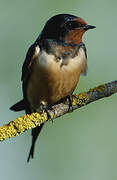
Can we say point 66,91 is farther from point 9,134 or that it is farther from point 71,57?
point 9,134

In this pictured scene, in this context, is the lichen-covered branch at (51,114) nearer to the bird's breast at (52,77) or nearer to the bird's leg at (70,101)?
the bird's leg at (70,101)

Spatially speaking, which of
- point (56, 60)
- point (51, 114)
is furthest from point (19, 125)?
point (56, 60)

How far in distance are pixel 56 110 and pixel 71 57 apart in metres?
0.58

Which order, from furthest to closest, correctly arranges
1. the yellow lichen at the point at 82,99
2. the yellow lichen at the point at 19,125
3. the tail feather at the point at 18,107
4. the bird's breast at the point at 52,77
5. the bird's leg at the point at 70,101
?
the tail feather at the point at 18,107 < the bird's breast at the point at 52,77 < the bird's leg at the point at 70,101 < the yellow lichen at the point at 82,99 < the yellow lichen at the point at 19,125

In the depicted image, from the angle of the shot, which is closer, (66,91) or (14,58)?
(66,91)

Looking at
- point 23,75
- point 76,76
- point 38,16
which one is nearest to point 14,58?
point 38,16

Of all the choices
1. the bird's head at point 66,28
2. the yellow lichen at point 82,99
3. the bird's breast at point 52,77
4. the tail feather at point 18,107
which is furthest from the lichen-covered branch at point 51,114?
the bird's head at point 66,28

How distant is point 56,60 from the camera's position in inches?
164

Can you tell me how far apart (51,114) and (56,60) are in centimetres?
61

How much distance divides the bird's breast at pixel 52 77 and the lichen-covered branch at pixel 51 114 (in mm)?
381

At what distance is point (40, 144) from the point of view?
5.61 meters

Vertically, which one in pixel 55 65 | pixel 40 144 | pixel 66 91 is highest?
pixel 55 65

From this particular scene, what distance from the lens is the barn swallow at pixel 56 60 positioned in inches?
164

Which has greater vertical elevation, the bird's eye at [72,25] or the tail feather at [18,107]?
the bird's eye at [72,25]
